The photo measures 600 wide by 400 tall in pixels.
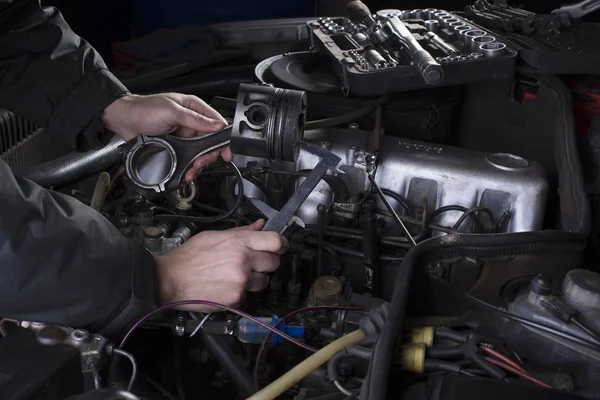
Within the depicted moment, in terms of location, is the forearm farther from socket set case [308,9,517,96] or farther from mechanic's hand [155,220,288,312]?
socket set case [308,9,517,96]

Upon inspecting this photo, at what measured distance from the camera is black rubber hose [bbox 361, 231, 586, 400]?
2.20 ft

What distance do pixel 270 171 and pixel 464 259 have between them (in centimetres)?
51

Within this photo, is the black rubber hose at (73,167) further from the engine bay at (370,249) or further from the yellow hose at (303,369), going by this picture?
the yellow hose at (303,369)

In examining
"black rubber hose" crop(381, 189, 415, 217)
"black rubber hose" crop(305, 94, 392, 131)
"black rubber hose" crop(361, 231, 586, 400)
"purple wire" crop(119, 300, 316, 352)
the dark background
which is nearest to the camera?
"black rubber hose" crop(361, 231, 586, 400)

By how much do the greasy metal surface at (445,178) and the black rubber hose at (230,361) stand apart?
363 mm

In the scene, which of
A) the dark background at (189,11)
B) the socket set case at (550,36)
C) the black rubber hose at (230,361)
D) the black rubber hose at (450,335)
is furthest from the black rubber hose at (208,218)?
the dark background at (189,11)

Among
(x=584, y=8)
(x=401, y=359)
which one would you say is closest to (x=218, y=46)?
(x=584, y=8)

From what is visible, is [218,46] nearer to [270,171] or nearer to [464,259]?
[270,171]

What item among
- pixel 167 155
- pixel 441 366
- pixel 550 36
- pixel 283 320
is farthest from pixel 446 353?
pixel 550 36

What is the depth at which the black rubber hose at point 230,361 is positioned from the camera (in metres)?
1.01

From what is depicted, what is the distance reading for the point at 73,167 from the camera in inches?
50.9

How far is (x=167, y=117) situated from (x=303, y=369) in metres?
0.61

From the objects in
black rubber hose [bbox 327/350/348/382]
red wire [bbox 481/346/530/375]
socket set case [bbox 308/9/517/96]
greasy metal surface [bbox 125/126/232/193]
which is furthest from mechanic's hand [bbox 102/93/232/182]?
red wire [bbox 481/346/530/375]

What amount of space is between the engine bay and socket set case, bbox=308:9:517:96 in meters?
0.04
